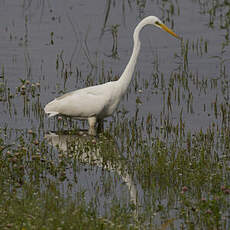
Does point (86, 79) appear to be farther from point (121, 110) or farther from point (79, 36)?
point (79, 36)

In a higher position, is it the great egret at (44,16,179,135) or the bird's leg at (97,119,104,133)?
the great egret at (44,16,179,135)

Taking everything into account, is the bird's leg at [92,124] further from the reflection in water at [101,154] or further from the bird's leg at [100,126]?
the reflection in water at [101,154]

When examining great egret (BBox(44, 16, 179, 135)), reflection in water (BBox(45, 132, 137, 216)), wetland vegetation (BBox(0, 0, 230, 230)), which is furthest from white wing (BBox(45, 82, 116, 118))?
reflection in water (BBox(45, 132, 137, 216))

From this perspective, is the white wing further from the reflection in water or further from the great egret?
the reflection in water

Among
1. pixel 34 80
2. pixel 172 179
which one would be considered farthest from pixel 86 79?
pixel 172 179

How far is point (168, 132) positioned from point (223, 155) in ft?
5.45

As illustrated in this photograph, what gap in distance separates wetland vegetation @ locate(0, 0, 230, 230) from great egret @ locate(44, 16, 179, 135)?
9.8 inches

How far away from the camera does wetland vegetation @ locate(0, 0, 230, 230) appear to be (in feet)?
23.4

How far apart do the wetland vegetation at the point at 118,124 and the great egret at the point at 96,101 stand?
25 centimetres

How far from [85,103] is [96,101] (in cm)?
19

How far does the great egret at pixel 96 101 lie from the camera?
414 inches

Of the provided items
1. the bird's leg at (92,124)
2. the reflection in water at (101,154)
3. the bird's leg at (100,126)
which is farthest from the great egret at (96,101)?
the reflection in water at (101,154)

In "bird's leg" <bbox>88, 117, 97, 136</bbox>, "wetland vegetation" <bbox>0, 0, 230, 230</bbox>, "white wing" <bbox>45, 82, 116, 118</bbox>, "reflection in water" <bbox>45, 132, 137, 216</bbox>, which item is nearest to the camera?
"wetland vegetation" <bbox>0, 0, 230, 230</bbox>

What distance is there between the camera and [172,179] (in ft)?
27.3
